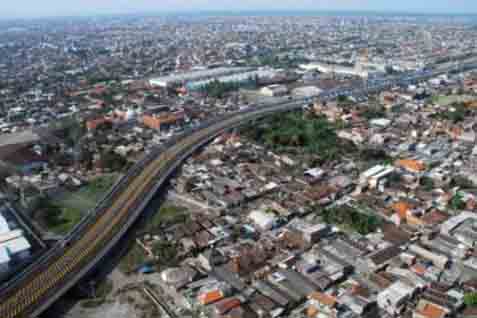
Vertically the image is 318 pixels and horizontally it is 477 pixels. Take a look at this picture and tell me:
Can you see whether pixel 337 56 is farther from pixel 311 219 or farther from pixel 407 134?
pixel 311 219

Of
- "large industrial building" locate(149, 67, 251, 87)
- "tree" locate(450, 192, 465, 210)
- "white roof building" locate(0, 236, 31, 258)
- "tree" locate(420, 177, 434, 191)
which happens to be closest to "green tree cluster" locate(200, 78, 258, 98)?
"large industrial building" locate(149, 67, 251, 87)

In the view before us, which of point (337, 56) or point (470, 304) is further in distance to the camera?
point (337, 56)

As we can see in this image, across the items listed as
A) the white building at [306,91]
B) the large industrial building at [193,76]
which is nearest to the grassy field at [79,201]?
the white building at [306,91]

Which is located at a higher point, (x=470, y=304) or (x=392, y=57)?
(x=392, y=57)

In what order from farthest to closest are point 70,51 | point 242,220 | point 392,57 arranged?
point 70,51
point 392,57
point 242,220

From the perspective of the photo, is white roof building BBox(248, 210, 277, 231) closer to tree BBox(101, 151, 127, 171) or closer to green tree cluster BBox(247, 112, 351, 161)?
green tree cluster BBox(247, 112, 351, 161)

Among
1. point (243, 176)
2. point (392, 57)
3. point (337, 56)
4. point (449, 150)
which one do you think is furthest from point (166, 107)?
point (392, 57)

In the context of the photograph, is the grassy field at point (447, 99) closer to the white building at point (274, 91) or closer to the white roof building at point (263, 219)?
the white building at point (274, 91)
